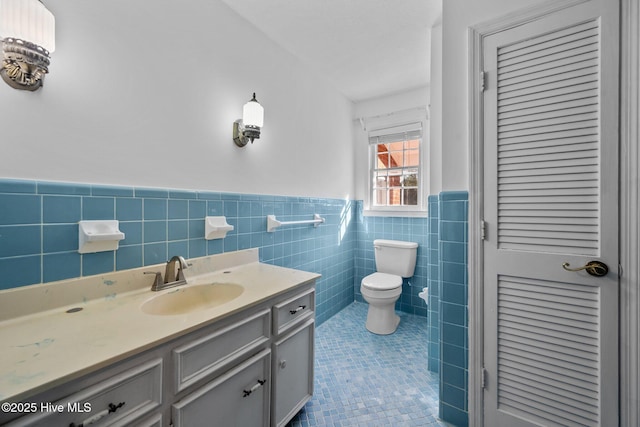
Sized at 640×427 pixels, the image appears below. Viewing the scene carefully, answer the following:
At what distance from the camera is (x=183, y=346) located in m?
0.88

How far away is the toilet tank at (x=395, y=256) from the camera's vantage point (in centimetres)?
270

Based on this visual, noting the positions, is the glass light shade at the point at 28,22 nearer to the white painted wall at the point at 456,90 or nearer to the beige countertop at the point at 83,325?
the beige countertop at the point at 83,325

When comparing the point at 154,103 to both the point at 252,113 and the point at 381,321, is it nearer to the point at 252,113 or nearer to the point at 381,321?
the point at 252,113

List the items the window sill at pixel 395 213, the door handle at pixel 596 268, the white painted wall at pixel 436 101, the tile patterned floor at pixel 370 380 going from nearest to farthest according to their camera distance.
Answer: the door handle at pixel 596 268
the tile patterned floor at pixel 370 380
the white painted wall at pixel 436 101
the window sill at pixel 395 213

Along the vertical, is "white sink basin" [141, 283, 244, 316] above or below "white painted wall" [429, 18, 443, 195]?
below

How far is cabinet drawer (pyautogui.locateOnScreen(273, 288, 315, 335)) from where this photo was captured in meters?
1.26

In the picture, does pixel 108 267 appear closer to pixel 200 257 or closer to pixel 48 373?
pixel 200 257

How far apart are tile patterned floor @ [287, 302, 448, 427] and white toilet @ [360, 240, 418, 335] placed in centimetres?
11

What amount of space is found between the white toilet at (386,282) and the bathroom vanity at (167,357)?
1.03m

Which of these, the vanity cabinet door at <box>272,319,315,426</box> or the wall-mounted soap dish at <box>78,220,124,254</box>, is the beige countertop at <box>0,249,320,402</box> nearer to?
the wall-mounted soap dish at <box>78,220,124,254</box>

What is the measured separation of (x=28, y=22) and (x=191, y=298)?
1225mm

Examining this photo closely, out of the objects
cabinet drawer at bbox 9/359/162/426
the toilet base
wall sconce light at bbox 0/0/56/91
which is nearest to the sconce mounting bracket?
wall sconce light at bbox 0/0/56/91

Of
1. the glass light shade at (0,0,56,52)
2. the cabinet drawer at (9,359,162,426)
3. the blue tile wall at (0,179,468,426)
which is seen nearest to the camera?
the cabinet drawer at (9,359,162,426)

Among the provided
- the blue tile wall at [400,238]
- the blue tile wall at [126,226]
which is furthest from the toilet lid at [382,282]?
the blue tile wall at [126,226]
